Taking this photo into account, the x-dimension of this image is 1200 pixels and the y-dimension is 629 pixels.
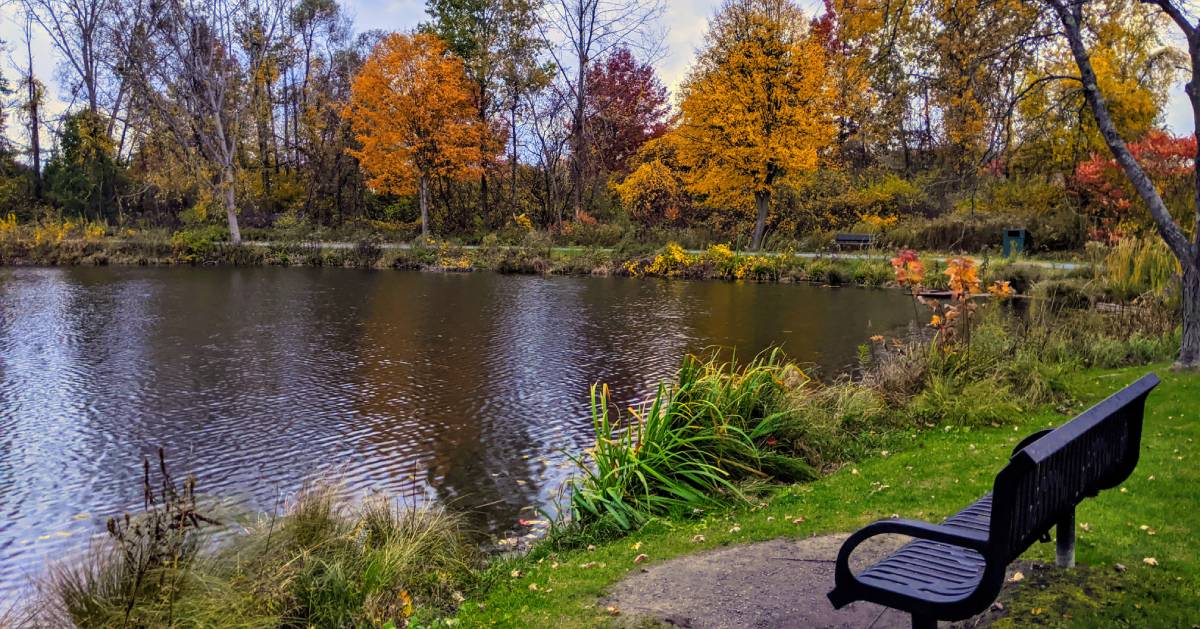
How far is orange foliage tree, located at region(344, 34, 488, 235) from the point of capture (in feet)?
109

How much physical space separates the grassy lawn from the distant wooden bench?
21.3 meters

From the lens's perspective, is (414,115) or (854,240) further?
(414,115)

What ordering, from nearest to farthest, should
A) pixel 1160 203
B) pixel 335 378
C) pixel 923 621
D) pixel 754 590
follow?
pixel 923 621 → pixel 754 590 → pixel 1160 203 → pixel 335 378

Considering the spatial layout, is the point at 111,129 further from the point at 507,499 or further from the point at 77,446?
the point at 507,499

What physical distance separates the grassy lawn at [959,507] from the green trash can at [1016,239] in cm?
1838

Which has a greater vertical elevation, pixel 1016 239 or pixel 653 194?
pixel 653 194

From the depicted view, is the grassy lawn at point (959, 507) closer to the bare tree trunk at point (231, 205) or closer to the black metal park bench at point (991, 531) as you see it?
the black metal park bench at point (991, 531)

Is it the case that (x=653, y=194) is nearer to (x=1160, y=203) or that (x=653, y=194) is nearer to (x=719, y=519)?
(x=1160, y=203)

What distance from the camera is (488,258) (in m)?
30.4

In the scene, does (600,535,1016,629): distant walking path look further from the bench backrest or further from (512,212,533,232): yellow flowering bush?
(512,212,533,232): yellow flowering bush

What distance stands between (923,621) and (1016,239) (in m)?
24.8

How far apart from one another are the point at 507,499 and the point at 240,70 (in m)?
40.6

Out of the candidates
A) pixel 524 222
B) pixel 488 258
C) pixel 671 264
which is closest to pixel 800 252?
pixel 671 264

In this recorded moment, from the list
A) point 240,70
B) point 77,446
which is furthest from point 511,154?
point 77,446
